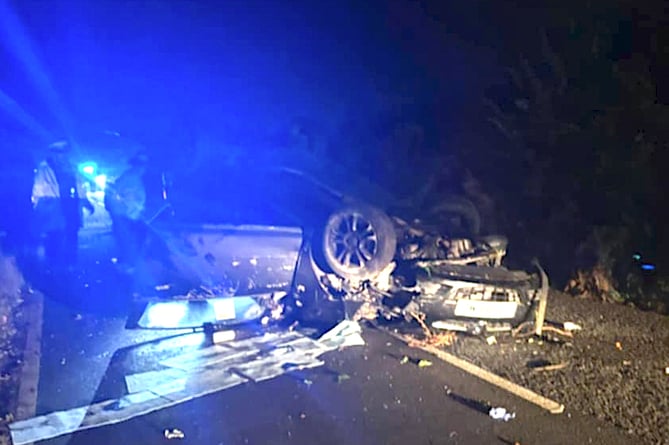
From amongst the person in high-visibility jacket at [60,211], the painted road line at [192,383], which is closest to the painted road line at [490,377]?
the painted road line at [192,383]

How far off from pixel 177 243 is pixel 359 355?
235 centimetres

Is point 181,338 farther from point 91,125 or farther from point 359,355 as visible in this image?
point 91,125

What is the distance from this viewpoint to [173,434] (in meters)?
4.11

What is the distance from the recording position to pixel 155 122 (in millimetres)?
9227

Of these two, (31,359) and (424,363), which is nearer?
(424,363)

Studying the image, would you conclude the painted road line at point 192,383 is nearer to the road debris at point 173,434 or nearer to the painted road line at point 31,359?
the painted road line at point 31,359

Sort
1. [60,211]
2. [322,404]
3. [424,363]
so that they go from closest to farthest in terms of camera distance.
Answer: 1. [322,404]
2. [424,363]
3. [60,211]

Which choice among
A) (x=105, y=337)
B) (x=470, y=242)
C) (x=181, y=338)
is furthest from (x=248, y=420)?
(x=470, y=242)

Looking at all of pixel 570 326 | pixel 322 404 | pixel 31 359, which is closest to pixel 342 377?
pixel 322 404

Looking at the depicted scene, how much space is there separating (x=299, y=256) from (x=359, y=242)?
649 millimetres

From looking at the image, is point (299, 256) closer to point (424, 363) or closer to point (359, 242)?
point (359, 242)

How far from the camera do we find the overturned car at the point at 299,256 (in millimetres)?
6242

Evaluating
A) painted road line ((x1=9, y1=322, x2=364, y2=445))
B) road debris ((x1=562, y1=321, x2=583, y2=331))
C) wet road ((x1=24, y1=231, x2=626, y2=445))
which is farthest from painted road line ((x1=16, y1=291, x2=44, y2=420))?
road debris ((x1=562, y1=321, x2=583, y2=331))

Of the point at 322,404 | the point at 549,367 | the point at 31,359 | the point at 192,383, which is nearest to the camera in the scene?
the point at 322,404
